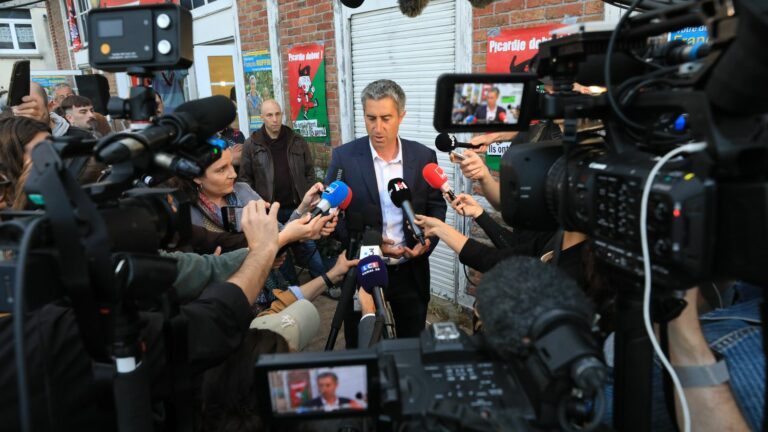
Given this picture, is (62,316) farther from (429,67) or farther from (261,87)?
(261,87)

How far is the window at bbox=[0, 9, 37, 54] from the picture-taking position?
15.3 metres

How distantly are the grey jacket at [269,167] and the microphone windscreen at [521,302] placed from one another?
3.84 meters

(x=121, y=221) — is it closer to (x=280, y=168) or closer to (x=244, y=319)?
(x=244, y=319)

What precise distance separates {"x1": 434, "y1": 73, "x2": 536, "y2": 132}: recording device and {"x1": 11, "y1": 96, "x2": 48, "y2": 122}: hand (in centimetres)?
354

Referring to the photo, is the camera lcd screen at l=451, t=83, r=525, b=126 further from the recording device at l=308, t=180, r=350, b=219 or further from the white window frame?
the white window frame

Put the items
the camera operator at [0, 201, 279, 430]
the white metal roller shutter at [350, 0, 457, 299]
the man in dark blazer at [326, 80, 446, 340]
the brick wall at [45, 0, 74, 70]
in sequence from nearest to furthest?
1. the camera operator at [0, 201, 279, 430]
2. the man in dark blazer at [326, 80, 446, 340]
3. the white metal roller shutter at [350, 0, 457, 299]
4. the brick wall at [45, 0, 74, 70]

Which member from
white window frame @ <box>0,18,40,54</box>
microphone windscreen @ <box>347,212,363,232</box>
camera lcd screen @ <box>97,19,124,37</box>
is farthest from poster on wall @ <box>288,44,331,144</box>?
white window frame @ <box>0,18,40,54</box>

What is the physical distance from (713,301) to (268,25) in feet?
17.2

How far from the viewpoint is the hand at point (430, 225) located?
7.43 ft

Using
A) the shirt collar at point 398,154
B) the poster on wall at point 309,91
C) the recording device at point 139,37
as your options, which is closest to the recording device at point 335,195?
the shirt collar at point 398,154

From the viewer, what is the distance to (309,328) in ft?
5.48

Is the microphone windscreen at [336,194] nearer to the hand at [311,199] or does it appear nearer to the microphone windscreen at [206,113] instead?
the hand at [311,199]

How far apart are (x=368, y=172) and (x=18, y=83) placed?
105 inches

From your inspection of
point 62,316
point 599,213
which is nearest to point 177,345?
point 62,316
